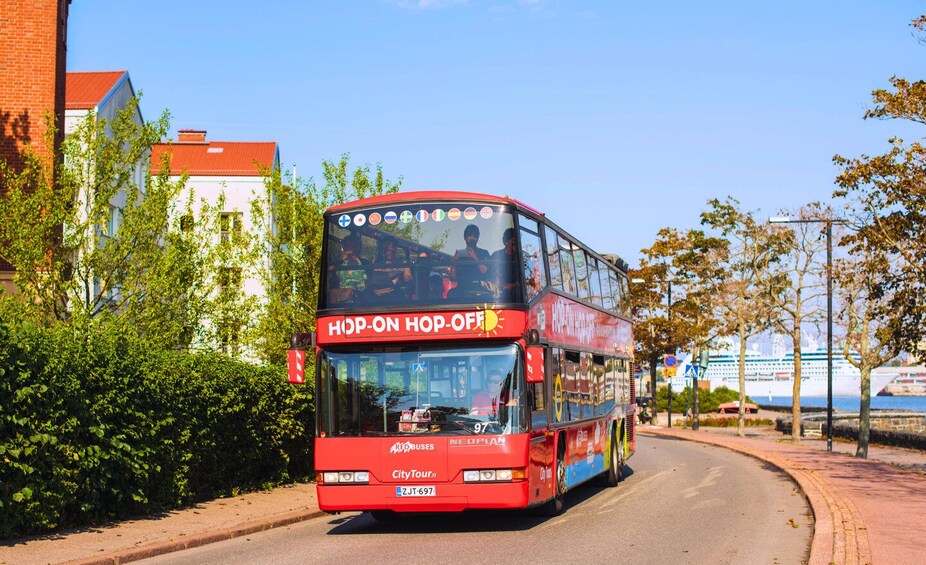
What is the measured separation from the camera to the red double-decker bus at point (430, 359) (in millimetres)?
13562

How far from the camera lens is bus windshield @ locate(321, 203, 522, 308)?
13938 mm

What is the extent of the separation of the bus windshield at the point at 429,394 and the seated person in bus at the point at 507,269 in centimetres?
66

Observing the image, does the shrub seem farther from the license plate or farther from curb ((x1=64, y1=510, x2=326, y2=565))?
the license plate

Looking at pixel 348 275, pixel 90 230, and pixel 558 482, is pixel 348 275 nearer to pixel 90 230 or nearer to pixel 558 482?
pixel 558 482

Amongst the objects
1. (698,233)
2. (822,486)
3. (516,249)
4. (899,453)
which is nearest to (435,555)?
(516,249)

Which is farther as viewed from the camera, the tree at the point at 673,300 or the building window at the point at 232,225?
the tree at the point at 673,300

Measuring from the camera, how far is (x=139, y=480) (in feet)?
47.5

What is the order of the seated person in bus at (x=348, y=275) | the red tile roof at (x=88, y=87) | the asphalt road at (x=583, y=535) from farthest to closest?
the red tile roof at (x=88, y=87)
the seated person in bus at (x=348, y=275)
the asphalt road at (x=583, y=535)

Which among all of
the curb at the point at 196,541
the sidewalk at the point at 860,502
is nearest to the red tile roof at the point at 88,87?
the sidewalk at the point at 860,502

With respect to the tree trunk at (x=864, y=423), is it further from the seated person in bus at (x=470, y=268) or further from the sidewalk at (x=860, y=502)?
the seated person in bus at (x=470, y=268)

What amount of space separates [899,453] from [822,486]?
16033 mm

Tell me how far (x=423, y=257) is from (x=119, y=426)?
14.6 feet

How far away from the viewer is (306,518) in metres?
16.2

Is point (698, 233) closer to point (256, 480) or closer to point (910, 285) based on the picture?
point (910, 285)
